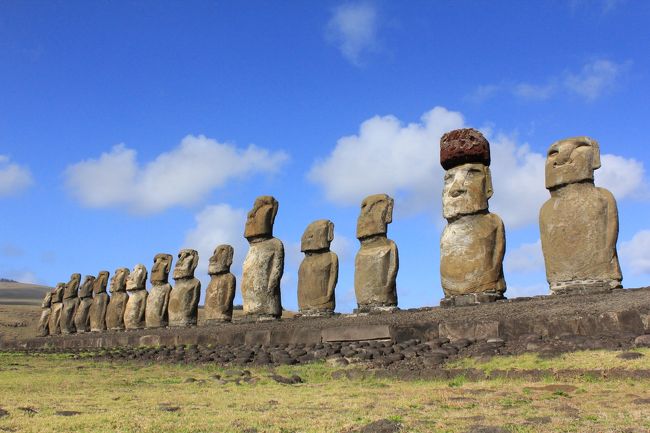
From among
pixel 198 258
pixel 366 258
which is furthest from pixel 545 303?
pixel 198 258

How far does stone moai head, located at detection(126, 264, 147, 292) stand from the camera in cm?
2345

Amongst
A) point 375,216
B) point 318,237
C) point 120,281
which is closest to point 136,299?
point 120,281

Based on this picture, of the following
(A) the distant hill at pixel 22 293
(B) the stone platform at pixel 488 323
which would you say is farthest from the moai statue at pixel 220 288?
(A) the distant hill at pixel 22 293

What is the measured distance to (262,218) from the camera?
1769cm

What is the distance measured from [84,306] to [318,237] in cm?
1527

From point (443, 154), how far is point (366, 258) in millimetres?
2842

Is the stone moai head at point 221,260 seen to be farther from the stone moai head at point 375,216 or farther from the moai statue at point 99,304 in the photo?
the moai statue at point 99,304

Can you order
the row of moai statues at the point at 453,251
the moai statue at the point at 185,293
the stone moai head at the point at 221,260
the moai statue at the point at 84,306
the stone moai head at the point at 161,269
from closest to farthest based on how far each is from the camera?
the row of moai statues at the point at 453,251
the stone moai head at the point at 221,260
the moai statue at the point at 185,293
the stone moai head at the point at 161,269
the moai statue at the point at 84,306

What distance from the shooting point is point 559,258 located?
11.1 meters

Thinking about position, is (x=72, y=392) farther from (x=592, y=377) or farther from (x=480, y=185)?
(x=480, y=185)

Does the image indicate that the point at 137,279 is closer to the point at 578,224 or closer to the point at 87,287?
the point at 87,287

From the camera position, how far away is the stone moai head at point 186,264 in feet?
67.6

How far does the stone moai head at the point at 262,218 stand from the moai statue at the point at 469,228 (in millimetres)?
6152

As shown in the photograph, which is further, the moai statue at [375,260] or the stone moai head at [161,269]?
the stone moai head at [161,269]
